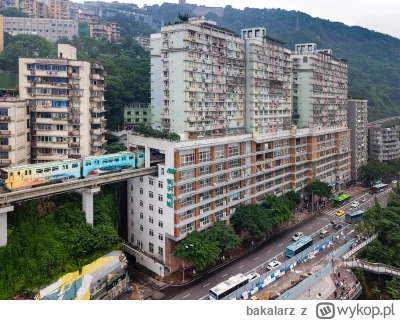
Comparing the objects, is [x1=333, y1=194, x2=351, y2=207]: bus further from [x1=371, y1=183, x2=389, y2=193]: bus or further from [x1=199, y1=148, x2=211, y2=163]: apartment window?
[x1=199, y1=148, x2=211, y2=163]: apartment window

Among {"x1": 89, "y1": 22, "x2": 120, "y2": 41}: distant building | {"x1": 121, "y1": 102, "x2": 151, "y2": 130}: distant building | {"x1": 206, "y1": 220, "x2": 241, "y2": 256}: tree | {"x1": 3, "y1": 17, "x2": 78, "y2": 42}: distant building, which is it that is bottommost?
{"x1": 206, "y1": 220, "x2": 241, "y2": 256}: tree

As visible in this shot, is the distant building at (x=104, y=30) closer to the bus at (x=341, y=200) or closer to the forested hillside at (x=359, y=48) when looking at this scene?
the forested hillside at (x=359, y=48)

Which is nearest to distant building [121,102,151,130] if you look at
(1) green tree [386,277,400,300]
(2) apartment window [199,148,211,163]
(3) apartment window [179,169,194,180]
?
(2) apartment window [199,148,211,163]

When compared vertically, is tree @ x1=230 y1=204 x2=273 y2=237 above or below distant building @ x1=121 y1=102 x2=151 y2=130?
below

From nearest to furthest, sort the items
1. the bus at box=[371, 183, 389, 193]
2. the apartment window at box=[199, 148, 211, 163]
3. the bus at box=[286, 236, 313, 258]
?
the apartment window at box=[199, 148, 211, 163]
the bus at box=[286, 236, 313, 258]
the bus at box=[371, 183, 389, 193]

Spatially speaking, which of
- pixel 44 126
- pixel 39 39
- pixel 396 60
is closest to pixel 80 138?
pixel 44 126

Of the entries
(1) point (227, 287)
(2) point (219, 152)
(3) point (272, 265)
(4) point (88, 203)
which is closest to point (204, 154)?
(2) point (219, 152)

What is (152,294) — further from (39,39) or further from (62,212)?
(39,39)

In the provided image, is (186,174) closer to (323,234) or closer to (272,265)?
(272,265)
